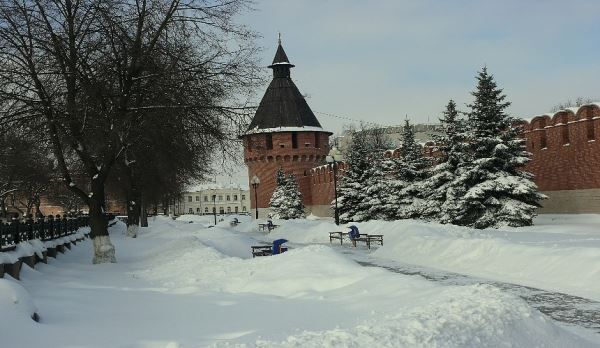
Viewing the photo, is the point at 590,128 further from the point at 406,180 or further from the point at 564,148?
the point at 406,180

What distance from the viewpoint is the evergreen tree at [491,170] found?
83.7 ft

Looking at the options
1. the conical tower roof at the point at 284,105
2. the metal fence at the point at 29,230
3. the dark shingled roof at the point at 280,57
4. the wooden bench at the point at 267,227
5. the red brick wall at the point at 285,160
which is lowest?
the wooden bench at the point at 267,227

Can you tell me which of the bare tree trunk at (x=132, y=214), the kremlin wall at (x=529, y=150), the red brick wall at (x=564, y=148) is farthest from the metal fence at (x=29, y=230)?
the red brick wall at (x=564, y=148)

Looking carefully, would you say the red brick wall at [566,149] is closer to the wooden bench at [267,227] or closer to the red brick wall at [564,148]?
the red brick wall at [564,148]

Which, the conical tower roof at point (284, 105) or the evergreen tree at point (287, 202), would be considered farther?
the conical tower roof at point (284, 105)

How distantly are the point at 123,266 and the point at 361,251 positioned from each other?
30.4ft

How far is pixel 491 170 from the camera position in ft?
86.9

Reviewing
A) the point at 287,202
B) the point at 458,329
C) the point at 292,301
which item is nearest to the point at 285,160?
the point at 287,202

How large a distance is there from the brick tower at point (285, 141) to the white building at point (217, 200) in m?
91.6

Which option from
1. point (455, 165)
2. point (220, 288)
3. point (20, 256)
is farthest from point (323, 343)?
point (455, 165)

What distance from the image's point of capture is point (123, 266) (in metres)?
15.8

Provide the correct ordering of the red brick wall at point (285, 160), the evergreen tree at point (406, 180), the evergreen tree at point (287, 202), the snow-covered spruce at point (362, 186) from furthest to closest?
the red brick wall at point (285, 160) → the evergreen tree at point (287, 202) → the snow-covered spruce at point (362, 186) → the evergreen tree at point (406, 180)

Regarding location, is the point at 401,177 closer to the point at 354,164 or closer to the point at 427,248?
the point at 354,164

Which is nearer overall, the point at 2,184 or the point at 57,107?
the point at 57,107
